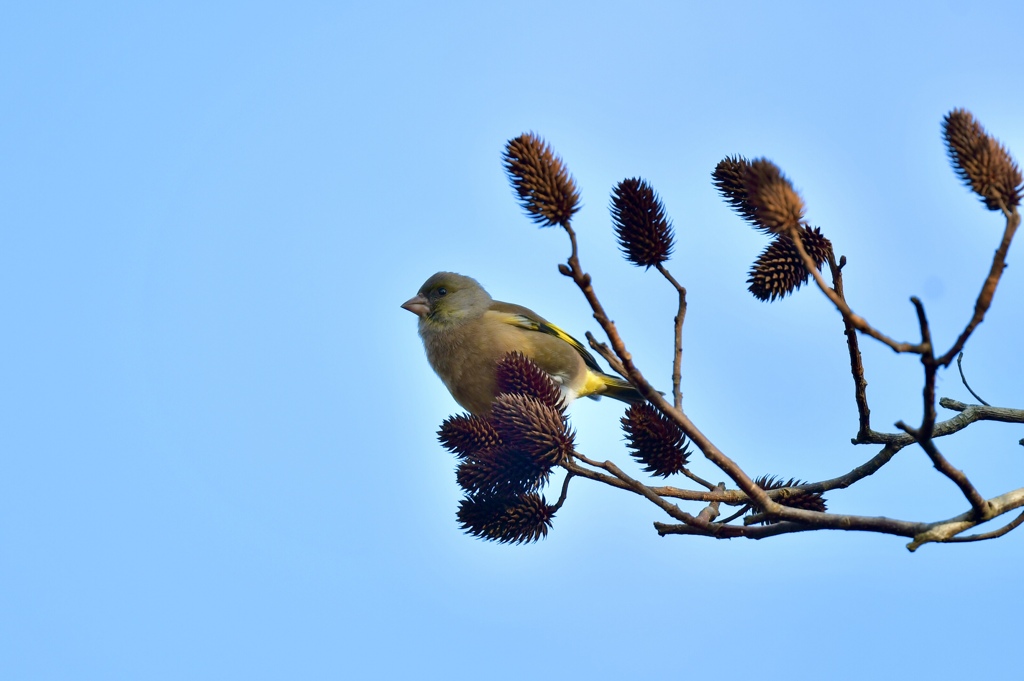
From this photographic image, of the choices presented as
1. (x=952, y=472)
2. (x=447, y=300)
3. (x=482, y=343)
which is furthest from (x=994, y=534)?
(x=447, y=300)

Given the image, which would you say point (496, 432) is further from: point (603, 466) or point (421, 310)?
point (421, 310)

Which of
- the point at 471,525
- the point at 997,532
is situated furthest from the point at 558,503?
the point at 997,532

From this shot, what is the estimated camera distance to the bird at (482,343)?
20.5ft

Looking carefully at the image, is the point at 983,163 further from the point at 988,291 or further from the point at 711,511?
the point at 711,511

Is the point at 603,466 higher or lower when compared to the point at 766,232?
lower

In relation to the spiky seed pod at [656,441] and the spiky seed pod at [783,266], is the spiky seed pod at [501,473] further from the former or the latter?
the spiky seed pod at [783,266]

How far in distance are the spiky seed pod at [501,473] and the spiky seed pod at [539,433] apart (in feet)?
0.15

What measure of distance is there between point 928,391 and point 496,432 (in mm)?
1545

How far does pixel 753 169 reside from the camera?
278 cm

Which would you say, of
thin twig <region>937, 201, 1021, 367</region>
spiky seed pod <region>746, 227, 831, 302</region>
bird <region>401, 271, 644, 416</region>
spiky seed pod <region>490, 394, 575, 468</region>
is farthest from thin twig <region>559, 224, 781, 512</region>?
bird <region>401, 271, 644, 416</region>

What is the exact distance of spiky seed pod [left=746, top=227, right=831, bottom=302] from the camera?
3.64 metres

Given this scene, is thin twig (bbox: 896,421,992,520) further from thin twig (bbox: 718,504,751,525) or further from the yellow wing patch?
the yellow wing patch

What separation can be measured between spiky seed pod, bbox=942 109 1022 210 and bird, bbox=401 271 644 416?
3.56 m

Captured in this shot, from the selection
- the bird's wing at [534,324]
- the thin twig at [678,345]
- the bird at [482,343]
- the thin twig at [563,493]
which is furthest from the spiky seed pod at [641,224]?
the bird's wing at [534,324]
